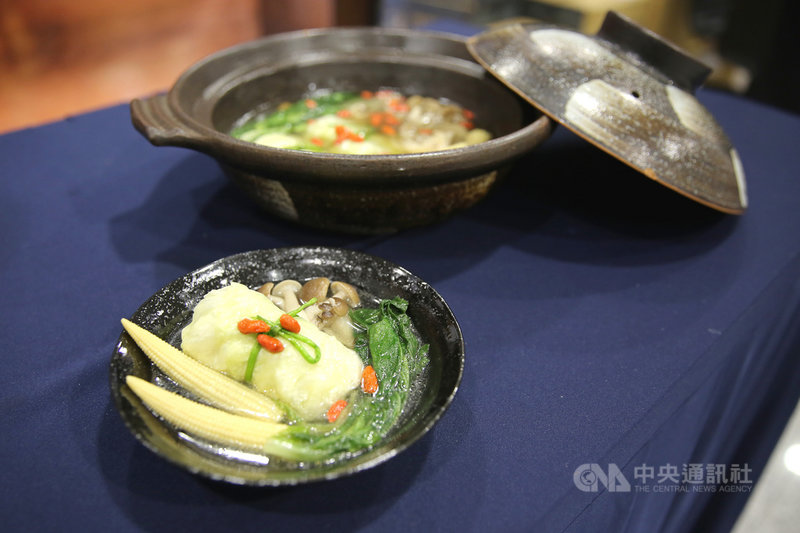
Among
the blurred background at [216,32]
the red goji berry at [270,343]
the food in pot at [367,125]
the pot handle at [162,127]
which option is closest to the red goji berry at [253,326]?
the red goji berry at [270,343]

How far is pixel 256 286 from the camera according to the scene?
1318 mm

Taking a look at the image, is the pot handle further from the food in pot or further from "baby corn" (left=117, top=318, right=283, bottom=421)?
"baby corn" (left=117, top=318, right=283, bottom=421)

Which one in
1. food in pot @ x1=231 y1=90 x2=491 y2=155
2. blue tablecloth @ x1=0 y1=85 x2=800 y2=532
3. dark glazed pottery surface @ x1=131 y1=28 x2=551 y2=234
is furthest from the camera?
food in pot @ x1=231 y1=90 x2=491 y2=155

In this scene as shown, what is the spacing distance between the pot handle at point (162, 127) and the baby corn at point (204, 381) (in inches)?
19.0

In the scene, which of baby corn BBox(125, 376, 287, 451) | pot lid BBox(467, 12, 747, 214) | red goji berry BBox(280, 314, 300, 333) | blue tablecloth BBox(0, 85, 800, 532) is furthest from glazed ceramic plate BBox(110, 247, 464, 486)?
pot lid BBox(467, 12, 747, 214)

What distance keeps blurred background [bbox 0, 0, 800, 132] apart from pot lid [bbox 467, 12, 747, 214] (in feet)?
5.87

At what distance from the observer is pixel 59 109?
13.8 ft

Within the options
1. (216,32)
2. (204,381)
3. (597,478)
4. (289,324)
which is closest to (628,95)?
(597,478)

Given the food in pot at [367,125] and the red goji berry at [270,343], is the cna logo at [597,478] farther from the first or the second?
the food in pot at [367,125]

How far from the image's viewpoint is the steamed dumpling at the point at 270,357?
40.6 inches

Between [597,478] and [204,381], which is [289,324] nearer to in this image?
[204,381]

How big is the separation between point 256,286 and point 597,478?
83 cm

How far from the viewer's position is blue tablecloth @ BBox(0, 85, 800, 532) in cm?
102

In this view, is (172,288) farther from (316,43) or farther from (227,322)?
(316,43)
